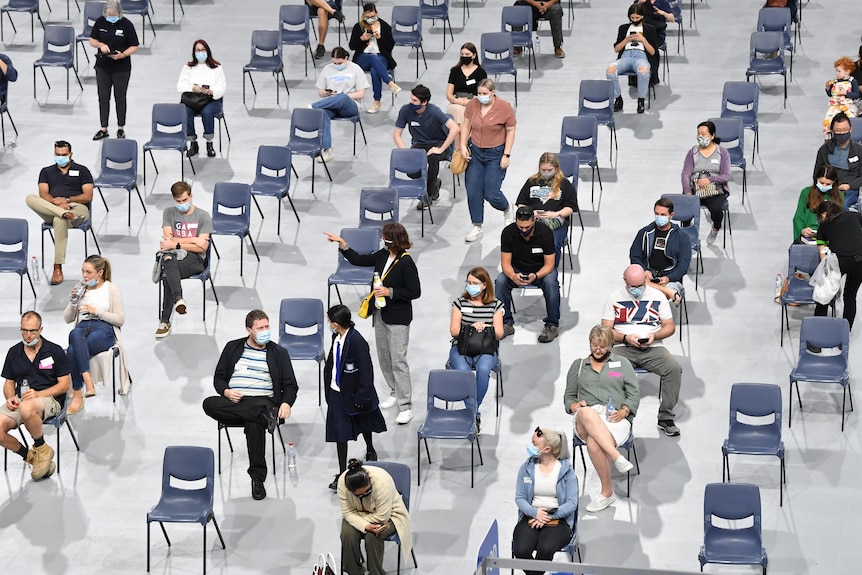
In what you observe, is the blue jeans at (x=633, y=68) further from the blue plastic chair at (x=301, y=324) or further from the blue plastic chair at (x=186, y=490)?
the blue plastic chair at (x=186, y=490)

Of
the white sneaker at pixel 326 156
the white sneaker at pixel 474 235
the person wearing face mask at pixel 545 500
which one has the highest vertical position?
the white sneaker at pixel 326 156

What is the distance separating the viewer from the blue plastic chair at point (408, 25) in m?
19.7

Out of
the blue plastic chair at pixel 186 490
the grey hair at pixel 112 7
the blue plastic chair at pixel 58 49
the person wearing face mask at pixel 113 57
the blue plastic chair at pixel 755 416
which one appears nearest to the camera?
the blue plastic chair at pixel 186 490

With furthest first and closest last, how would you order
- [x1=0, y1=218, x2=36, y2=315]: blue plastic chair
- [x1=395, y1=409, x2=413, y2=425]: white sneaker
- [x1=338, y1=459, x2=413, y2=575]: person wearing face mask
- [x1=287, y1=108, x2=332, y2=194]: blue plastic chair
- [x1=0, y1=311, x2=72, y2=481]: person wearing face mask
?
[x1=287, y1=108, x2=332, y2=194]: blue plastic chair, [x1=0, y1=218, x2=36, y2=315]: blue plastic chair, [x1=395, y1=409, x2=413, y2=425]: white sneaker, [x1=0, y1=311, x2=72, y2=481]: person wearing face mask, [x1=338, y1=459, x2=413, y2=575]: person wearing face mask

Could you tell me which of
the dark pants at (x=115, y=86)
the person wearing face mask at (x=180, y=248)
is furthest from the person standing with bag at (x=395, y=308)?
the dark pants at (x=115, y=86)

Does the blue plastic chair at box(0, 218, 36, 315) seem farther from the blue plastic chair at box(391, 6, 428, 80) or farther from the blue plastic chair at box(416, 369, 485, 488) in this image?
the blue plastic chair at box(391, 6, 428, 80)

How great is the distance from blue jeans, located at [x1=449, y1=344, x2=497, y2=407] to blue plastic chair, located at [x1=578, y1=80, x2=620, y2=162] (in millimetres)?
5451

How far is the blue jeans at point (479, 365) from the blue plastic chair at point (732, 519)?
7.99 ft

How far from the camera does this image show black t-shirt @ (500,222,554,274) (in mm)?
13656

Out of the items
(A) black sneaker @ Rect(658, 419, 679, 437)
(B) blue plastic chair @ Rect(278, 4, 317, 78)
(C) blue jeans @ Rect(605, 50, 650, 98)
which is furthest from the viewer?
(B) blue plastic chair @ Rect(278, 4, 317, 78)

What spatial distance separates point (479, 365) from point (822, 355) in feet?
9.79

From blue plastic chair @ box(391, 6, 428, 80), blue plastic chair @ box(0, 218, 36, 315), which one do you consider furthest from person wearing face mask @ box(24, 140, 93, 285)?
blue plastic chair @ box(391, 6, 428, 80)

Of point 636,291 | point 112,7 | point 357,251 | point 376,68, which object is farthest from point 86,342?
point 376,68

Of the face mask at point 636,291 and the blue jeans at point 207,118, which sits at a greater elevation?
the blue jeans at point 207,118
